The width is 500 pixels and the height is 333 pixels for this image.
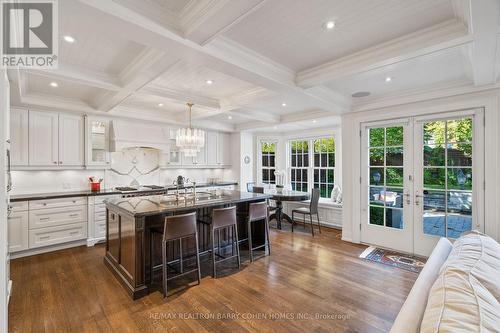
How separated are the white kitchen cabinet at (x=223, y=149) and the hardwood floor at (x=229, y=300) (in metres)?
3.92

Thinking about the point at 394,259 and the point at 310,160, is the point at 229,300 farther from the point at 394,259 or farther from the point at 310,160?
the point at 310,160

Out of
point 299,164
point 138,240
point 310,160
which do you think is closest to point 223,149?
point 299,164

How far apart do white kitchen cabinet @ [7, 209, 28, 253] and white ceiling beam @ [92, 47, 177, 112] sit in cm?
236

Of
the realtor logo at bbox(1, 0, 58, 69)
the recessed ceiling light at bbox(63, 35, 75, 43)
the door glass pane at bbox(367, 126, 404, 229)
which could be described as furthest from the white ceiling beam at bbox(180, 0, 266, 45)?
the door glass pane at bbox(367, 126, 404, 229)

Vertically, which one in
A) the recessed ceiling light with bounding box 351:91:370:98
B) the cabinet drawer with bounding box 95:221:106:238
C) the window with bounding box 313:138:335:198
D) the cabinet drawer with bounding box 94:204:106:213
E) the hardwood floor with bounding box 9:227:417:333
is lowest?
the hardwood floor with bounding box 9:227:417:333

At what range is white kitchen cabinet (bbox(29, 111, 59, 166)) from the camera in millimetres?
4086

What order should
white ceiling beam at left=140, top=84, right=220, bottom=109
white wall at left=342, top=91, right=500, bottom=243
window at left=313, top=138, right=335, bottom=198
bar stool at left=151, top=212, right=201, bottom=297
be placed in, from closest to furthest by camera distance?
bar stool at left=151, top=212, right=201, bottom=297 → white wall at left=342, top=91, right=500, bottom=243 → white ceiling beam at left=140, top=84, right=220, bottom=109 → window at left=313, top=138, right=335, bottom=198

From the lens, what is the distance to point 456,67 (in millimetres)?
2910

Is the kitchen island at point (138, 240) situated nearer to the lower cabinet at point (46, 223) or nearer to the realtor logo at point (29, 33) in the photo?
the lower cabinet at point (46, 223)

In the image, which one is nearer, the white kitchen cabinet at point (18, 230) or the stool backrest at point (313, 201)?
the white kitchen cabinet at point (18, 230)

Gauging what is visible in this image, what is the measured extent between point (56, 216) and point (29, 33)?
308 centimetres

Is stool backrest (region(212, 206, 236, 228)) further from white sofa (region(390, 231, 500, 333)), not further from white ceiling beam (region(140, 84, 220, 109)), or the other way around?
white sofa (region(390, 231, 500, 333))

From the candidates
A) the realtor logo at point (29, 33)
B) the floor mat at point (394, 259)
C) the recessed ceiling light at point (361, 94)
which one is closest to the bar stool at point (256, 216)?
the floor mat at point (394, 259)

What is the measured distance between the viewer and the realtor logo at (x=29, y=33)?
69.8 inches
